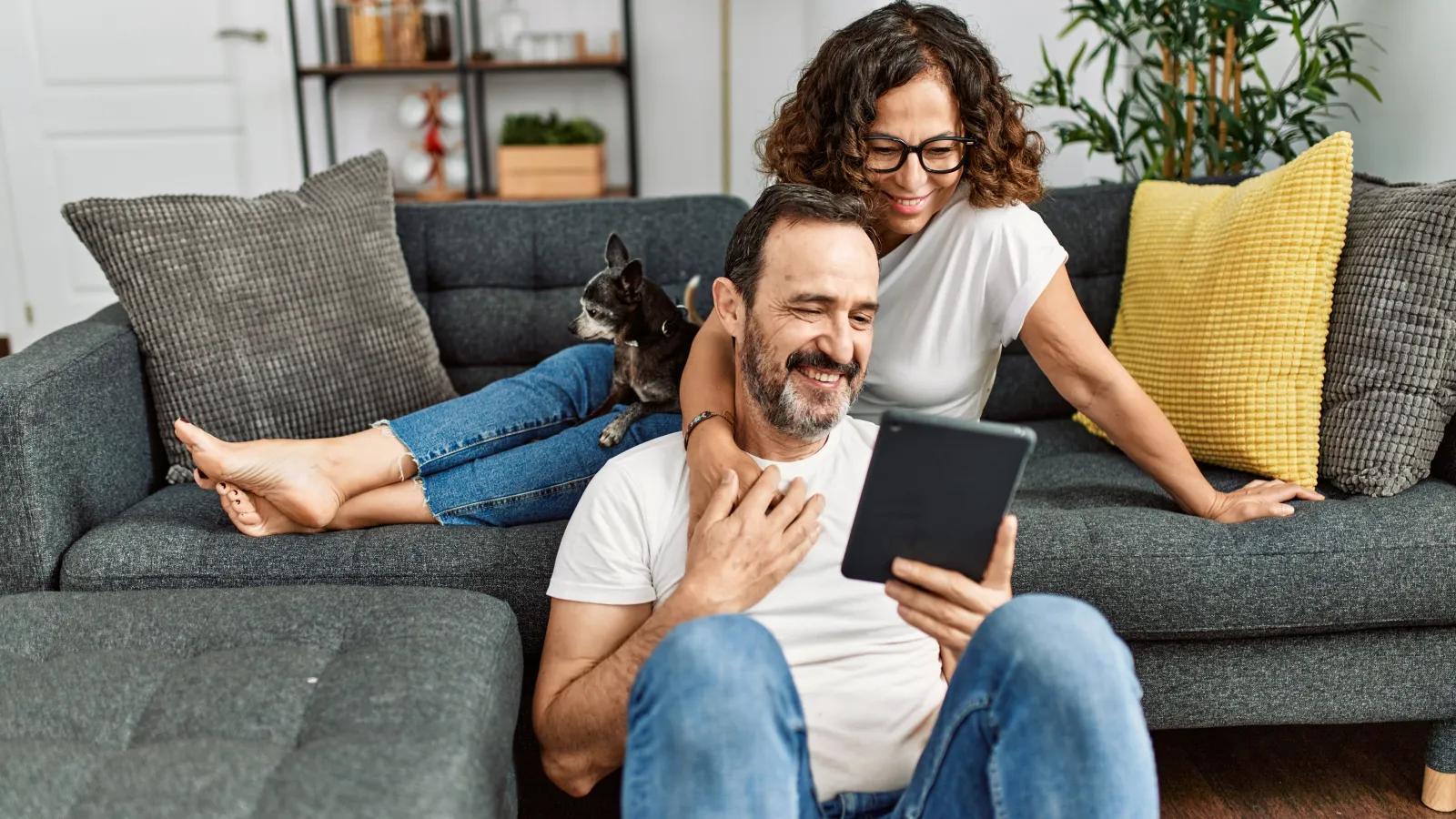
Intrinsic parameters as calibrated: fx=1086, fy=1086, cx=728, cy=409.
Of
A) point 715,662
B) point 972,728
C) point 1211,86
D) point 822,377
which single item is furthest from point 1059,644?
point 1211,86

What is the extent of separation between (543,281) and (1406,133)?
1921 mm

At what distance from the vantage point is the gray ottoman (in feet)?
3.24

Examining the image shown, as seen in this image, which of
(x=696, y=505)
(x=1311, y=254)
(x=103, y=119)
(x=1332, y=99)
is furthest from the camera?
(x=103, y=119)

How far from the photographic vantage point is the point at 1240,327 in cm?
184

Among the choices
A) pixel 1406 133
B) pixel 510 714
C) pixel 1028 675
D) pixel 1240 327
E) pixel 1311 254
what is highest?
pixel 1406 133

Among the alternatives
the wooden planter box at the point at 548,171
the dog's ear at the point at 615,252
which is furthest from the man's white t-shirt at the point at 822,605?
the wooden planter box at the point at 548,171

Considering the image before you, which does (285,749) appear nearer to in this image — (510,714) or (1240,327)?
(510,714)

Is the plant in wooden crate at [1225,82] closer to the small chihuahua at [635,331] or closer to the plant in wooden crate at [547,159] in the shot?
the small chihuahua at [635,331]

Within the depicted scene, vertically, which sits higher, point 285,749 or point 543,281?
point 543,281

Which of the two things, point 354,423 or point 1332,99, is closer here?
point 354,423

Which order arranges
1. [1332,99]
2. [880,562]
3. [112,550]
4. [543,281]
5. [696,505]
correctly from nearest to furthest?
[880,562] < [696,505] < [112,550] < [543,281] < [1332,99]

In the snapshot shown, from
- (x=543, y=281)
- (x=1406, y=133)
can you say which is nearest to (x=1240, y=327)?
(x=1406, y=133)

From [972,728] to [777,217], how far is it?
25.9 inches

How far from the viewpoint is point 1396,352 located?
5.62 feet
